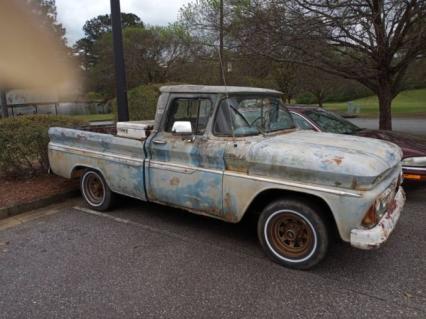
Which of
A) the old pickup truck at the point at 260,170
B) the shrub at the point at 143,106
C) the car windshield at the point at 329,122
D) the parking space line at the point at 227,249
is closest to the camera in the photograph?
the parking space line at the point at 227,249

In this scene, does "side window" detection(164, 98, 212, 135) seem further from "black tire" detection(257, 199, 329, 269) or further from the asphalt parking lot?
the asphalt parking lot

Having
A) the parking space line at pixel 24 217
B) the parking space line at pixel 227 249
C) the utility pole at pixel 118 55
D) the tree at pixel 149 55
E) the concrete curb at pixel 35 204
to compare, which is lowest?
the parking space line at pixel 227 249

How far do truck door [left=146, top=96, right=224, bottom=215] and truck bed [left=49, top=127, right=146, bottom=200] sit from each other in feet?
0.79

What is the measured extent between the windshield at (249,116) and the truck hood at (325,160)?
0.27 metres

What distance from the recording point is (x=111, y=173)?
4.79 m

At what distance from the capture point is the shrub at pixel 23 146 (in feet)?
19.4

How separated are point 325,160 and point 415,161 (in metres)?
2.70

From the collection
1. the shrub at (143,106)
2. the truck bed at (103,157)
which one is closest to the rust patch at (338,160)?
the truck bed at (103,157)

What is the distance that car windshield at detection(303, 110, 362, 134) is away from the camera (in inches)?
236

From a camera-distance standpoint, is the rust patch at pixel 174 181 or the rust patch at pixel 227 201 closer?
the rust patch at pixel 227 201

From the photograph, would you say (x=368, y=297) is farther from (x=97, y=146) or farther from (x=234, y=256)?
(x=97, y=146)

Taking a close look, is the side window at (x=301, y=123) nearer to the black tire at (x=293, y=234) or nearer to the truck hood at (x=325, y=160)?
the truck hood at (x=325, y=160)

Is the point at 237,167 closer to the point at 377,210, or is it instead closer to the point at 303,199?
the point at 303,199

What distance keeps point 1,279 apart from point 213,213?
7.01ft
